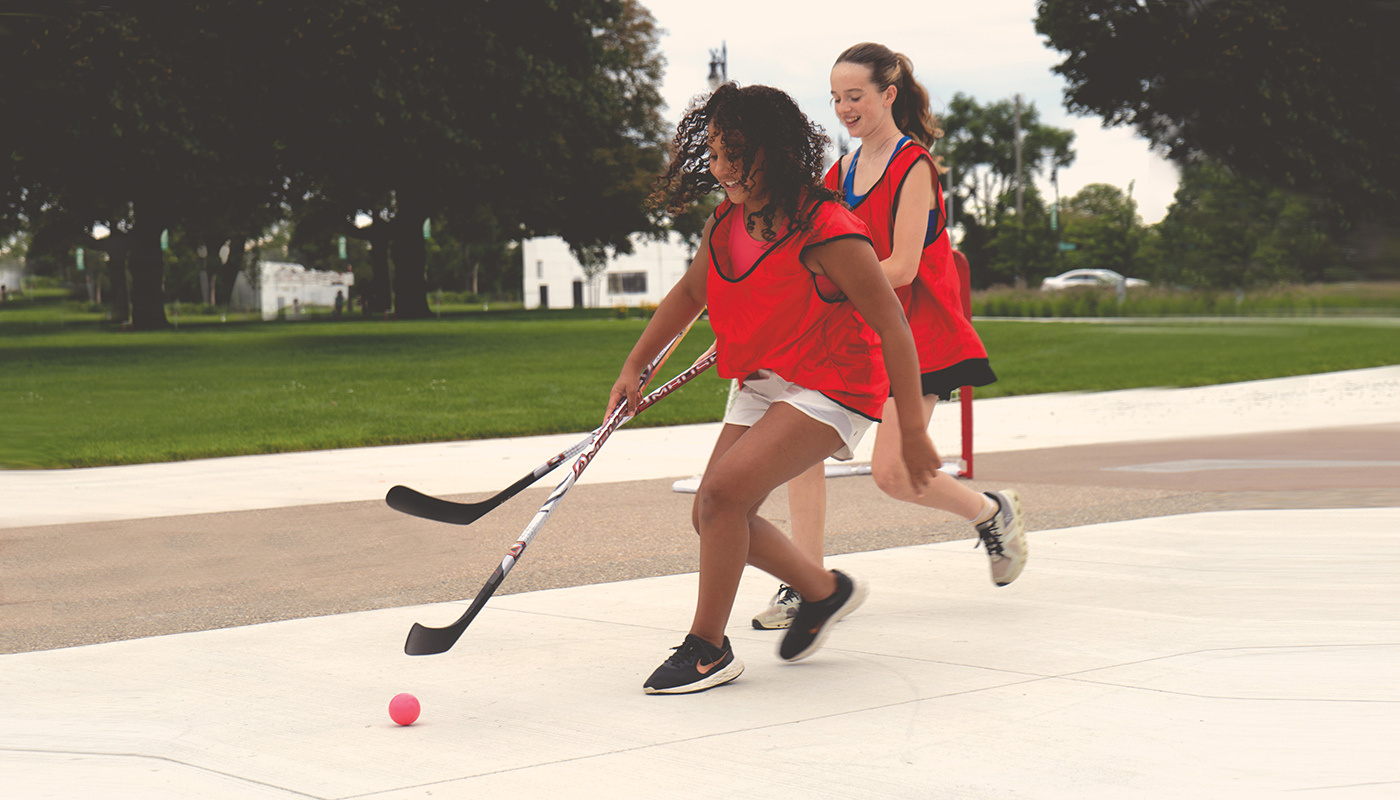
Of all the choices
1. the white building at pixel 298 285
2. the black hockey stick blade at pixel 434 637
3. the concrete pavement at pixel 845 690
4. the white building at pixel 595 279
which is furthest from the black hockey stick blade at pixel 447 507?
the white building at pixel 595 279

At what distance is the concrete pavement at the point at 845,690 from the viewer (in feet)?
9.82

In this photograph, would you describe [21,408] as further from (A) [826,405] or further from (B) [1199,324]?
(B) [1199,324]

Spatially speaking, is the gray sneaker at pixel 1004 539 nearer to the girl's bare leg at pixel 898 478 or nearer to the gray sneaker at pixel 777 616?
the girl's bare leg at pixel 898 478

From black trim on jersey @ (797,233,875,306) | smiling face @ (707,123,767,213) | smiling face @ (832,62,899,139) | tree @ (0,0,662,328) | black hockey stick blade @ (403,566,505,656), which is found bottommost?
black hockey stick blade @ (403,566,505,656)

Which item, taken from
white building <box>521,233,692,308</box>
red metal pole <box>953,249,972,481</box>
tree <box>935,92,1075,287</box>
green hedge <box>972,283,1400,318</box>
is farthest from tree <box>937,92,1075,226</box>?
red metal pole <box>953,249,972,481</box>

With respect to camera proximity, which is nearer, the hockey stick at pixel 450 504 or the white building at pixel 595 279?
the hockey stick at pixel 450 504

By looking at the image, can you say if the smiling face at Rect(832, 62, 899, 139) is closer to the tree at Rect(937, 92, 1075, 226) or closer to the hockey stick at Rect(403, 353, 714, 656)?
the hockey stick at Rect(403, 353, 714, 656)

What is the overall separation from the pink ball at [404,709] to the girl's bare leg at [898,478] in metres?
1.79

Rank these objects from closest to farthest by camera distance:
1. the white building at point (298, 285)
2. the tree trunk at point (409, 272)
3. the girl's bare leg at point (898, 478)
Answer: the girl's bare leg at point (898, 478) → the tree trunk at point (409, 272) → the white building at point (298, 285)

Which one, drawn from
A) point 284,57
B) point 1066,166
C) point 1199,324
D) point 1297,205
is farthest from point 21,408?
point 1066,166

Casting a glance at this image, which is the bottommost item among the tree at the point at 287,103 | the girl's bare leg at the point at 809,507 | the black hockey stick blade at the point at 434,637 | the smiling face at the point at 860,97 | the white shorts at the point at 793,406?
the black hockey stick blade at the point at 434,637

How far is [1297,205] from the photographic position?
321 centimetres

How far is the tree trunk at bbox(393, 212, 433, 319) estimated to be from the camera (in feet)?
150

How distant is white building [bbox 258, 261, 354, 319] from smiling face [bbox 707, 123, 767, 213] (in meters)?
73.0
